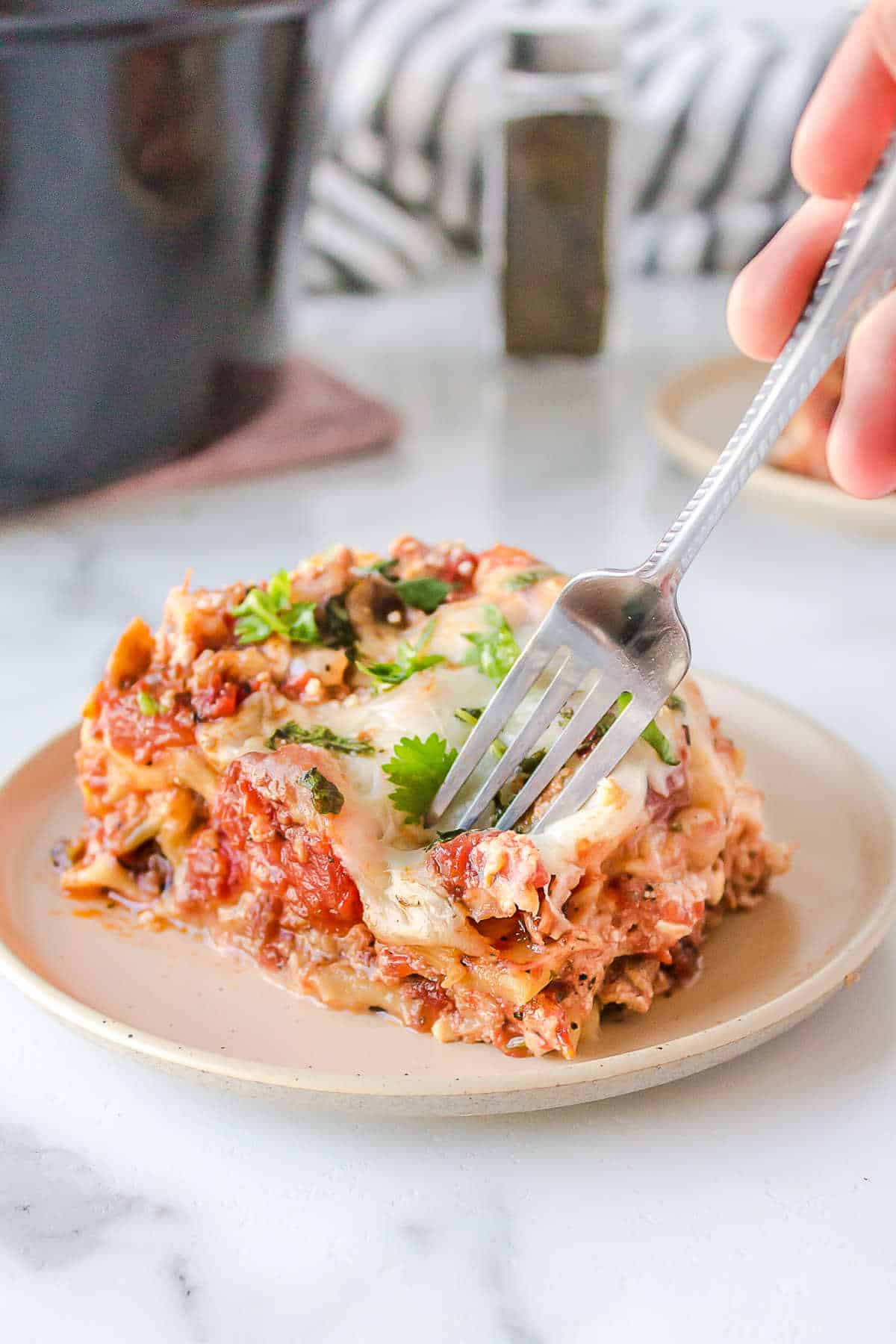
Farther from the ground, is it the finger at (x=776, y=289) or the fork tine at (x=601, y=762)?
the finger at (x=776, y=289)

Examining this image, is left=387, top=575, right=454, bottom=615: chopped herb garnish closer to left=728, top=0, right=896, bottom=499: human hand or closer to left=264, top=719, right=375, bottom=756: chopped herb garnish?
left=264, top=719, right=375, bottom=756: chopped herb garnish

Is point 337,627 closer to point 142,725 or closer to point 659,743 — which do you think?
point 142,725

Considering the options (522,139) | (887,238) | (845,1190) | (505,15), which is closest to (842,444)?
(887,238)

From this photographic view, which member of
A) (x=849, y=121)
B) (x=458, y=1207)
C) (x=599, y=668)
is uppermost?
(x=849, y=121)

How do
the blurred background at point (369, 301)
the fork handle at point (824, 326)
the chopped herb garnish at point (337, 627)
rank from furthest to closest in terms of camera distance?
the blurred background at point (369, 301), the chopped herb garnish at point (337, 627), the fork handle at point (824, 326)

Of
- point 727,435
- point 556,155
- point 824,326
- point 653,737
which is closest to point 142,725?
point 653,737

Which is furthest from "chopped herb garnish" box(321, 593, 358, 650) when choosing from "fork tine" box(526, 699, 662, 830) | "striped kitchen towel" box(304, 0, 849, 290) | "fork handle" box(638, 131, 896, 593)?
"striped kitchen towel" box(304, 0, 849, 290)

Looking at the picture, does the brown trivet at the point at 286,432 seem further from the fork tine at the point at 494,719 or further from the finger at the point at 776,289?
the fork tine at the point at 494,719

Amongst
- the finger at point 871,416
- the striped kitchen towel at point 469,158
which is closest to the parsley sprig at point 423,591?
the finger at point 871,416
